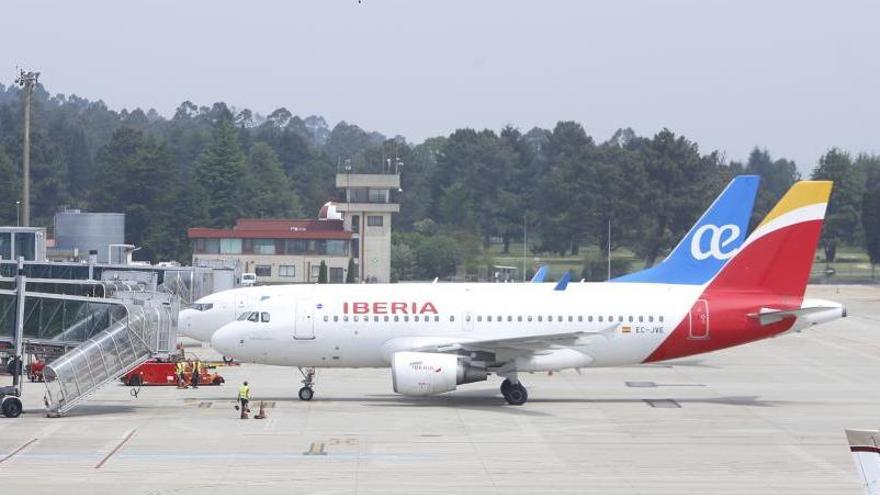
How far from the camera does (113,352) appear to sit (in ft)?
135

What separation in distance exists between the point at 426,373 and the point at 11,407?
1163cm

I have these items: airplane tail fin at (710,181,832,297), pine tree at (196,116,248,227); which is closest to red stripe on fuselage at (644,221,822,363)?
airplane tail fin at (710,181,832,297)

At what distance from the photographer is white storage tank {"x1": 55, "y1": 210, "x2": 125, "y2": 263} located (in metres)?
97.3

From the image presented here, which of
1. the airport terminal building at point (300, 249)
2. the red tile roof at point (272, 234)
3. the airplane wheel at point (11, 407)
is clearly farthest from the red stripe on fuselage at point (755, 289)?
the red tile roof at point (272, 234)

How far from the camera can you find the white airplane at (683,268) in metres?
45.7

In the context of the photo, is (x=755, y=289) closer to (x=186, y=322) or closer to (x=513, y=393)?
(x=513, y=393)

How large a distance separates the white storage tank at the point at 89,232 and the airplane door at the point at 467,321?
2281 inches

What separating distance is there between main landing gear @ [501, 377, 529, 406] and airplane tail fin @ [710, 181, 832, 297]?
22.2 feet

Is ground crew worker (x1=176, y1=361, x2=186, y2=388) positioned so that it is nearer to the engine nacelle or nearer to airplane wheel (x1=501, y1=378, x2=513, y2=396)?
the engine nacelle

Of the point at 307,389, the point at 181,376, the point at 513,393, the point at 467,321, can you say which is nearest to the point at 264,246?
the point at 181,376

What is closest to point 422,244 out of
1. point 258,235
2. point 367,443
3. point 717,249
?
point 258,235

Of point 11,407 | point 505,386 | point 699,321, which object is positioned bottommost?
point 11,407

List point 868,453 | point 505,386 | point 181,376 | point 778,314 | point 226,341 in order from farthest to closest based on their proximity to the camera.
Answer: point 181,376 → point 226,341 → point 778,314 → point 505,386 → point 868,453

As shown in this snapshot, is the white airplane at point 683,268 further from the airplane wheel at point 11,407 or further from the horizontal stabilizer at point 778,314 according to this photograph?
the airplane wheel at point 11,407
